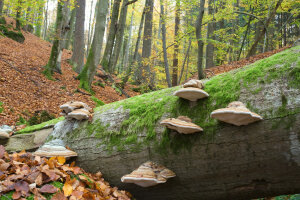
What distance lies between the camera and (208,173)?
2.70 meters

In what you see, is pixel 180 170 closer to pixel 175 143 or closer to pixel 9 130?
pixel 175 143

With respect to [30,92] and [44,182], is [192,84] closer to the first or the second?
[44,182]

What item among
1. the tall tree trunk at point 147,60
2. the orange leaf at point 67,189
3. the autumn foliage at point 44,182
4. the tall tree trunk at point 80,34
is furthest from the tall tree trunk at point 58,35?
the orange leaf at point 67,189

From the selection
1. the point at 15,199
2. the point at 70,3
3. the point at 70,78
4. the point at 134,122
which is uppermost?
the point at 70,3

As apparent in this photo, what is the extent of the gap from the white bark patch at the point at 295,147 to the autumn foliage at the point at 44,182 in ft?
7.18

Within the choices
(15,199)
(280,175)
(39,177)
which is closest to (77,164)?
(39,177)

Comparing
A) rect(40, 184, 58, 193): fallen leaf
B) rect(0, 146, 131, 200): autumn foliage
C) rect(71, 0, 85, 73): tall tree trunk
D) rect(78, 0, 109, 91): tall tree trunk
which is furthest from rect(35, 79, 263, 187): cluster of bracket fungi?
rect(71, 0, 85, 73): tall tree trunk

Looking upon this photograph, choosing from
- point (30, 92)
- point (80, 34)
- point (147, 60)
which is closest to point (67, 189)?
point (30, 92)

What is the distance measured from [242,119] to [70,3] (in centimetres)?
1299

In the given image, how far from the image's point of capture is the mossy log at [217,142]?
2.33 meters

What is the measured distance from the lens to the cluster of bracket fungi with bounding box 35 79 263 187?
7.23 ft

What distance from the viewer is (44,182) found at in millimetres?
2535

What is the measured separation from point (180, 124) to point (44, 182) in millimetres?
1743

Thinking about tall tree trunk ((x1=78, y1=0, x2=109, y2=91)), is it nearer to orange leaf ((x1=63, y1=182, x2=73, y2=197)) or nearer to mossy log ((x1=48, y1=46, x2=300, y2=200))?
mossy log ((x1=48, y1=46, x2=300, y2=200))
